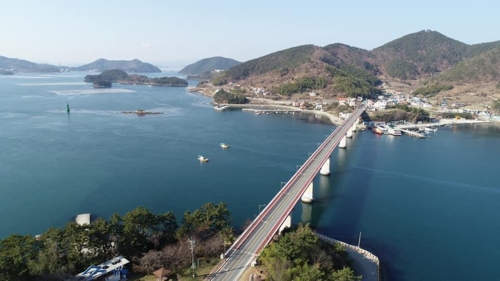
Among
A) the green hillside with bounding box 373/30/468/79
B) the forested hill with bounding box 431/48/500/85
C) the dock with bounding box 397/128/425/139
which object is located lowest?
the dock with bounding box 397/128/425/139

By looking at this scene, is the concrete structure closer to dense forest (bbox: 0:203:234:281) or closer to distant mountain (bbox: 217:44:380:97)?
dense forest (bbox: 0:203:234:281)

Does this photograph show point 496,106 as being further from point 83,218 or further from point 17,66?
point 17,66

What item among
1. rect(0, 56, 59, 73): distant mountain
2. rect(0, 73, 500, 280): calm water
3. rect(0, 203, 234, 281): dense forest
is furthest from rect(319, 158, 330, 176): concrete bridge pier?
rect(0, 56, 59, 73): distant mountain

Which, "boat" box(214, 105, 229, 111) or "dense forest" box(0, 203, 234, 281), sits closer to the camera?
"dense forest" box(0, 203, 234, 281)

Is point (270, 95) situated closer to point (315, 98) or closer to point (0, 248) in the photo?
point (315, 98)

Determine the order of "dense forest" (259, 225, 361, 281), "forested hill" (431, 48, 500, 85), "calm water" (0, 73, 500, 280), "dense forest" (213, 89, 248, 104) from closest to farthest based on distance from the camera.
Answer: "dense forest" (259, 225, 361, 281) < "calm water" (0, 73, 500, 280) < "dense forest" (213, 89, 248, 104) < "forested hill" (431, 48, 500, 85)

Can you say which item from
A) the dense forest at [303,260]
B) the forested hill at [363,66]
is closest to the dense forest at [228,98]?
the forested hill at [363,66]

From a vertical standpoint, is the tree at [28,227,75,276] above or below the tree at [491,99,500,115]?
below

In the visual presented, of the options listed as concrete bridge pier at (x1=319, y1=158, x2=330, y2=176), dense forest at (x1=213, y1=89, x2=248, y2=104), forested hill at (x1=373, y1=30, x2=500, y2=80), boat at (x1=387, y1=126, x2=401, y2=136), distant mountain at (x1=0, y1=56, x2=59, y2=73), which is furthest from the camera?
distant mountain at (x1=0, y1=56, x2=59, y2=73)
